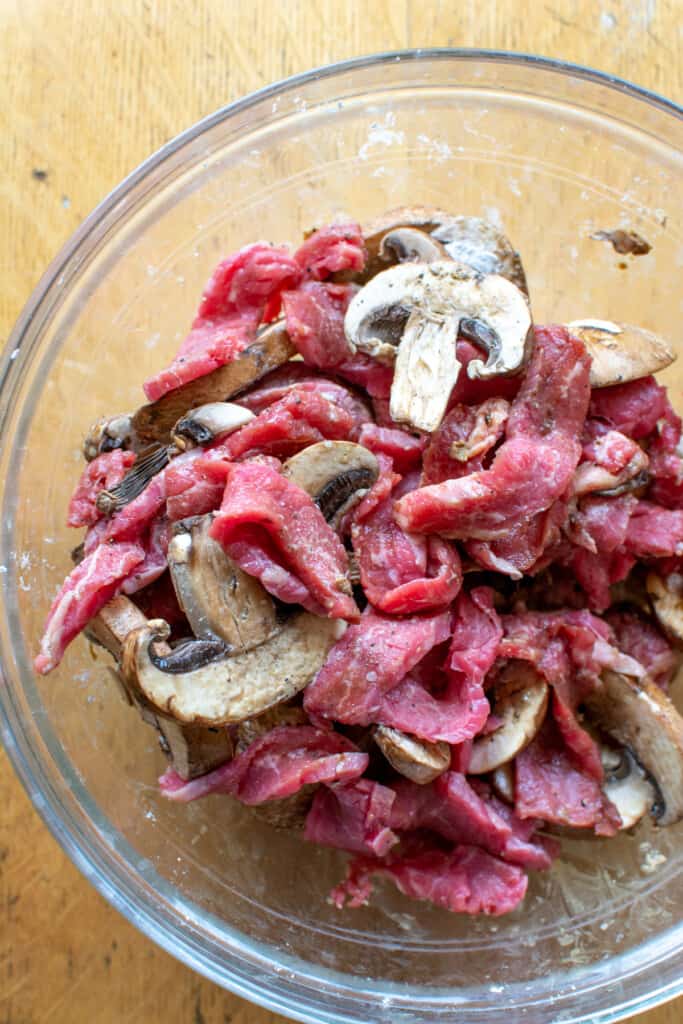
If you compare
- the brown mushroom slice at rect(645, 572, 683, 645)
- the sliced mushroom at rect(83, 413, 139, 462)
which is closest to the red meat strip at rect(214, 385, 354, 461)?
the sliced mushroom at rect(83, 413, 139, 462)

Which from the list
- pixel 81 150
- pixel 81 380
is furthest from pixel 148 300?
pixel 81 150

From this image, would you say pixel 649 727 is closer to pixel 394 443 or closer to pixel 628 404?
pixel 628 404

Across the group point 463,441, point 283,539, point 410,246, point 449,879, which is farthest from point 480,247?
point 449,879

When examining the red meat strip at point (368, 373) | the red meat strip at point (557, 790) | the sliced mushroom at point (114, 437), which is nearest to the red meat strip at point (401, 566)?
the red meat strip at point (368, 373)

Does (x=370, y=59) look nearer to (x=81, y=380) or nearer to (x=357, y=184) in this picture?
(x=357, y=184)

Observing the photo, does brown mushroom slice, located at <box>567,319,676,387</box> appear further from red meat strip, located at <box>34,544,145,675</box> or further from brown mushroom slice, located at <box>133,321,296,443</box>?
red meat strip, located at <box>34,544,145,675</box>
